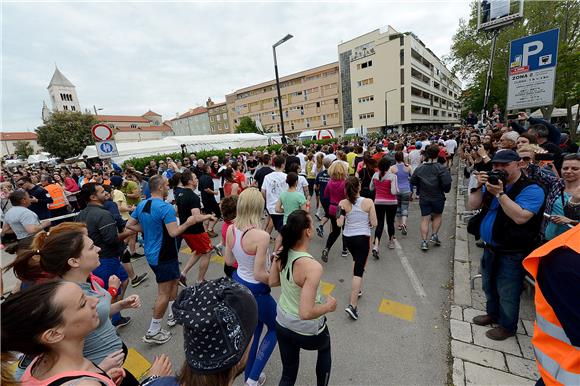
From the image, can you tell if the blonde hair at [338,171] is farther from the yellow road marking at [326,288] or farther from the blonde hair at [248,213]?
the blonde hair at [248,213]

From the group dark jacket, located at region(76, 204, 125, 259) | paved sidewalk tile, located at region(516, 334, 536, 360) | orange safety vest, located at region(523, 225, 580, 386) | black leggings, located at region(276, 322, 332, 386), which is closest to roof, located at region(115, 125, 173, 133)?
dark jacket, located at region(76, 204, 125, 259)

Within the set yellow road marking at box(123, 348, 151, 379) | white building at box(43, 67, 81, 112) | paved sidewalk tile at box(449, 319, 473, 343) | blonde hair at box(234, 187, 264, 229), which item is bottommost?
yellow road marking at box(123, 348, 151, 379)

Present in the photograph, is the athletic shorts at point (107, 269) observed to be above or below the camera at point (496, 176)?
below

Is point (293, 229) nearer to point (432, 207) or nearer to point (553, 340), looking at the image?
point (553, 340)

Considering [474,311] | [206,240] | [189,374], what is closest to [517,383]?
[474,311]

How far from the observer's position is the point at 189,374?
1.03 m

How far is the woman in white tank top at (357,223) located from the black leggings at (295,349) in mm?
1320

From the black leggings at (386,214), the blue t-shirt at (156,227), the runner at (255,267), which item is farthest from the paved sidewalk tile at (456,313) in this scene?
the blue t-shirt at (156,227)

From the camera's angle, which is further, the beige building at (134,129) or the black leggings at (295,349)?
Answer: the beige building at (134,129)

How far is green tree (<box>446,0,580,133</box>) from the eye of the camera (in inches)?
616

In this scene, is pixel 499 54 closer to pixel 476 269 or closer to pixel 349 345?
pixel 476 269

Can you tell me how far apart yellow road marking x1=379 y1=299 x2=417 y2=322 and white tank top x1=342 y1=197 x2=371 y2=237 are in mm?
1061

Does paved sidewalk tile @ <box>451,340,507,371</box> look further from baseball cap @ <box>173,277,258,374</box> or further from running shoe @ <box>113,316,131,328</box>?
running shoe @ <box>113,316,131,328</box>

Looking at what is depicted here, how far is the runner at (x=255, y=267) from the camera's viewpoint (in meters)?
2.42
